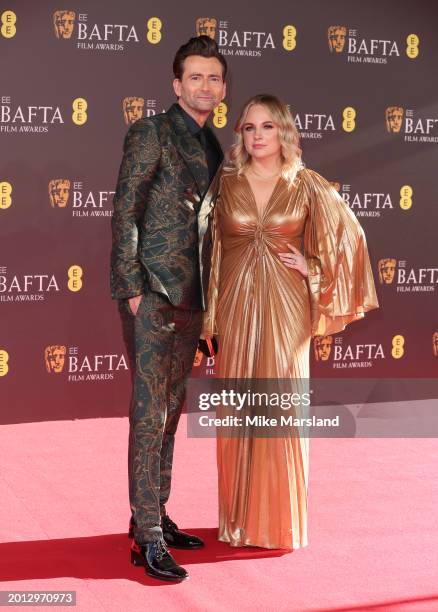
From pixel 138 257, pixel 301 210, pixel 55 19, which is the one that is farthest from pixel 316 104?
pixel 138 257

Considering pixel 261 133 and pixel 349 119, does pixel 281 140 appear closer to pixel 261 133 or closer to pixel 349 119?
pixel 261 133

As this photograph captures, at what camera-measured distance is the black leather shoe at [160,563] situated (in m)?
3.29

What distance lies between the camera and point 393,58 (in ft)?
21.2

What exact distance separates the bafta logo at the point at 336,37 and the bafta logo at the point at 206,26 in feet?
2.57

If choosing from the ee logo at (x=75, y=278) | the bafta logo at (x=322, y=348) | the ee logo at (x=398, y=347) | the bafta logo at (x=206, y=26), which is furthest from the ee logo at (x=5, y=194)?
the ee logo at (x=398, y=347)

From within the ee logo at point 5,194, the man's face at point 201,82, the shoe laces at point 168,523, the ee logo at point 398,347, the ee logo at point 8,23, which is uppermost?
the ee logo at point 8,23

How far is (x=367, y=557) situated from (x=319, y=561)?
0.19 metres

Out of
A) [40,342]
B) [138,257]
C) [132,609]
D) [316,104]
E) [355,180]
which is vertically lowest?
[132,609]

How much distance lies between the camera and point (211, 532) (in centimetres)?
384

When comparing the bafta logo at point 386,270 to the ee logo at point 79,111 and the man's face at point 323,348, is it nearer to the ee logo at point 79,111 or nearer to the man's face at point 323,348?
the man's face at point 323,348

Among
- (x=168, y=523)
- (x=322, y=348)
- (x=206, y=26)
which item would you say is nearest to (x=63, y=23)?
(x=206, y=26)

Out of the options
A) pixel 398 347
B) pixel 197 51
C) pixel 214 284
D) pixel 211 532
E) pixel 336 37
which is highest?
pixel 336 37

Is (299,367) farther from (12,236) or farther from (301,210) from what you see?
(12,236)

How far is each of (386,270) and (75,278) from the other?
209 centimetres
